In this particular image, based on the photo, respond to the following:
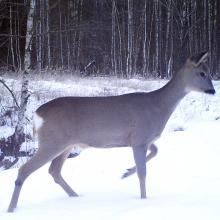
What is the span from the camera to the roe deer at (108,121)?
546 cm

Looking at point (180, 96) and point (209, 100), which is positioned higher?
point (180, 96)

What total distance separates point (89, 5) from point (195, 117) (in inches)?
889

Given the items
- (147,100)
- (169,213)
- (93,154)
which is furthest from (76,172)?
(169,213)

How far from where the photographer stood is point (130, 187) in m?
6.13

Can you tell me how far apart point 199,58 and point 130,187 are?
1561 millimetres

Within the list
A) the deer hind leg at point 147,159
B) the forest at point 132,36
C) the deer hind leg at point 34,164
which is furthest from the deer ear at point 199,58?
the forest at point 132,36

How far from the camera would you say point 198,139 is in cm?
850

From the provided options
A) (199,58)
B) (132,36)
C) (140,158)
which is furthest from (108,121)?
(132,36)

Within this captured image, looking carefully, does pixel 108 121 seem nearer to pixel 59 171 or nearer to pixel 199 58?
pixel 59 171

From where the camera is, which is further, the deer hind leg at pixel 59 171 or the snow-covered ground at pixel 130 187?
the deer hind leg at pixel 59 171

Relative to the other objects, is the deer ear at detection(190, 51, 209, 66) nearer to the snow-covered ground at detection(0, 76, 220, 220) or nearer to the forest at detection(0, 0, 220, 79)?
the snow-covered ground at detection(0, 76, 220, 220)

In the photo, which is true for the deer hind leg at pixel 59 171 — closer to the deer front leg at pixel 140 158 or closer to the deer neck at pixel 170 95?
the deer front leg at pixel 140 158

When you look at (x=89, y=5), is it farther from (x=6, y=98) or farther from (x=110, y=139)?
(x=110, y=139)

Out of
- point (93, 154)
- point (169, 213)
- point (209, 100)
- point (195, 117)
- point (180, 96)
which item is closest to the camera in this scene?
point (169, 213)
